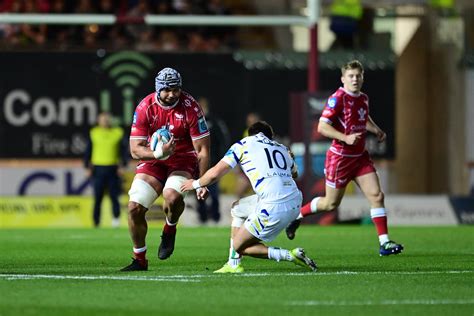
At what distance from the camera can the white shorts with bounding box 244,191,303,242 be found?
12.6m

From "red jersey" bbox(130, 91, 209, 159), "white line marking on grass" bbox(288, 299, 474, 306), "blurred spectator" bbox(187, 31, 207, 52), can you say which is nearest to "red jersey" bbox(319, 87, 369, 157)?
"red jersey" bbox(130, 91, 209, 159)

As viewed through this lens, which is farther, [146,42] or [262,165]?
[146,42]

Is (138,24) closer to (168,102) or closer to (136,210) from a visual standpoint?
(168,102)

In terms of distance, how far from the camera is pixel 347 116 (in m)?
16.2

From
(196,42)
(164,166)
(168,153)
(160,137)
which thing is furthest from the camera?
(196,42)

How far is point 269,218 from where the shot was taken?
12.6 m

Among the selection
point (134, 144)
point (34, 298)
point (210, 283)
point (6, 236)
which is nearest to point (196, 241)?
point (6, 236)

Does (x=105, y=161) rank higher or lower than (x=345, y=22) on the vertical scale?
lower

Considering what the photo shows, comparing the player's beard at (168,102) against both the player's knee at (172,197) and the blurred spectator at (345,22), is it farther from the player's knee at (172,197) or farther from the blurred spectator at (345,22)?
the blurred spectator at (345,22)

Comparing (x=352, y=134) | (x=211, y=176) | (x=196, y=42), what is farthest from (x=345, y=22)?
(x=211, y=176)

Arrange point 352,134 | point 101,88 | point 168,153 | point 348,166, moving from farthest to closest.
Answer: point 101,88 → point 348,166 → point 352,134 → point 168,153

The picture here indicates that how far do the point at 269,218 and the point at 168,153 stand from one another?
1.36 m

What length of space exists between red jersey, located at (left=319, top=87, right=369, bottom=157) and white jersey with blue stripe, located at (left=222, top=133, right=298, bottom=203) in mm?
3590

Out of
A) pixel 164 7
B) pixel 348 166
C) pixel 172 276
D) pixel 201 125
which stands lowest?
pixel 172 276
